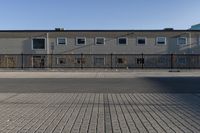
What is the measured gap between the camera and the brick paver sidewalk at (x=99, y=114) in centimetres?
834

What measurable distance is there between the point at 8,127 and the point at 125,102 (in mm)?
5274

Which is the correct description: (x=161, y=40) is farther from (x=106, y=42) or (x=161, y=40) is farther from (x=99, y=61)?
(x=99, y=61)

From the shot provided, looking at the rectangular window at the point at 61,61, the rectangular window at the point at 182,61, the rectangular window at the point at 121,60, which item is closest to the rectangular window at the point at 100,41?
the rectangular window at the point at 121,60

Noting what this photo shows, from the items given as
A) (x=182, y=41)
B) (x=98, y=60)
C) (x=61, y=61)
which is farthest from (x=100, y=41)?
(x=182, y=41)

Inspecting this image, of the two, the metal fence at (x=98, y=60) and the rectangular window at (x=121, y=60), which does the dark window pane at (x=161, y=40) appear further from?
the rectangular window at (x=121, y=60)

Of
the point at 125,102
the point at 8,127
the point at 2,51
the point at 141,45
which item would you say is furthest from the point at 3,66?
the point at 8,127

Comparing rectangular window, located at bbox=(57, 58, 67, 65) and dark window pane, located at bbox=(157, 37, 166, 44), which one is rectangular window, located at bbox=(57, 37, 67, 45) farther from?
dark window pane, located at bbox=(157, 37, 166, 44)

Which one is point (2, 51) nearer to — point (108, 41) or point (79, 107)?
point (108, 41)

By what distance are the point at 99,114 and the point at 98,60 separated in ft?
155

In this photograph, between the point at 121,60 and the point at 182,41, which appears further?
the point at 182,41

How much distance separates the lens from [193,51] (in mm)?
59375

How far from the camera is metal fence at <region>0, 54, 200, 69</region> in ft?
182

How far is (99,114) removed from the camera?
10281 mm

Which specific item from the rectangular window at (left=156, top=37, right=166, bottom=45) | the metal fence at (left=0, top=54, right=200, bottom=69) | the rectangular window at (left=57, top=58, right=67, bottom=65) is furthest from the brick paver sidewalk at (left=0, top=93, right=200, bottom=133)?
the rectangular window at (left=156, top=37, right=166, bottom=45)
